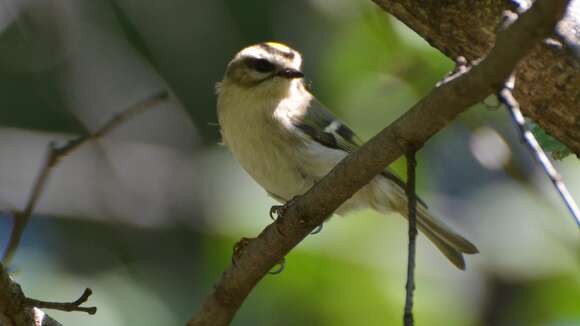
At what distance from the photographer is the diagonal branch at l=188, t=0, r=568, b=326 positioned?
1803 millimetres

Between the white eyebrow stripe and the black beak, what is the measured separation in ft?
0.94

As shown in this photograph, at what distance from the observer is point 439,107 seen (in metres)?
2.04

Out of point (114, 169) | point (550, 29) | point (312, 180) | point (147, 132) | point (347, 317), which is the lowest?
point (550, 29)

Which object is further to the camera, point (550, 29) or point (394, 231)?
point (394, 231)

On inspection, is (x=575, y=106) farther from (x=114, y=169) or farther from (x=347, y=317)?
(x=114, y=169)

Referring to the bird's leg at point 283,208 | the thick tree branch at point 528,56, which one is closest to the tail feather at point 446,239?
the bird's leg at point 283,208

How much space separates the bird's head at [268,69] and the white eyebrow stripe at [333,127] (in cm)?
28

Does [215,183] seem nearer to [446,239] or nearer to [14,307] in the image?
[446,239]

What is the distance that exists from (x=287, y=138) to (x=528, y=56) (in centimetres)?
152

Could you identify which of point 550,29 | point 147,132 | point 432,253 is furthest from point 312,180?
point 147,132

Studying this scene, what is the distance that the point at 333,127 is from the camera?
4.34 metres

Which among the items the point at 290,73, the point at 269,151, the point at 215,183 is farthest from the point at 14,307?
the point at 215,183

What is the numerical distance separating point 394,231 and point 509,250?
719 millimetres

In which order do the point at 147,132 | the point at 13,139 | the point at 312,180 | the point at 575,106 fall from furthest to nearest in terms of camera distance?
the point at 147,132 < the point at 13,139 < the point at 312,180 < the point at 575,106
